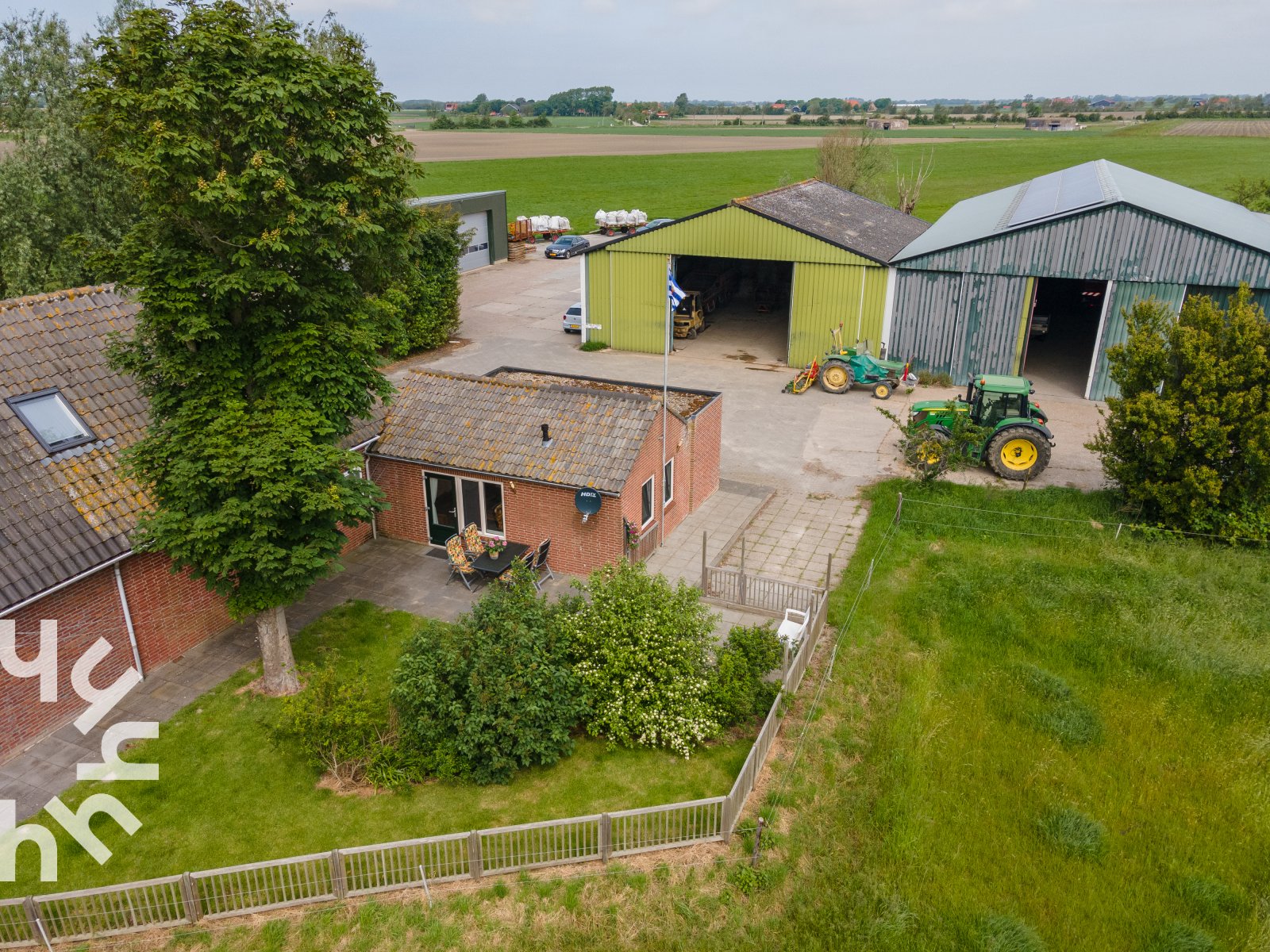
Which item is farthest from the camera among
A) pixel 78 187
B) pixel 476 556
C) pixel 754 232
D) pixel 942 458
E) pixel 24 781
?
pixel 754 232

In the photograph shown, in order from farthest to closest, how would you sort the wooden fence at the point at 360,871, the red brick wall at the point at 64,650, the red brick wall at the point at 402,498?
the red brick wall at the point at 402,498
the red brick wall at the point at 64,650
the wooden fence at the point at 360,871

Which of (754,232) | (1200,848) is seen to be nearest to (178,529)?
(1200,848)

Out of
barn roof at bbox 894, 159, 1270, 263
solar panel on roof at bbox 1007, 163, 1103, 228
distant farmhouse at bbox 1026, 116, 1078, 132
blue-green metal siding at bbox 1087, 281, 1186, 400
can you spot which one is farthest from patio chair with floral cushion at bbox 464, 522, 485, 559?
distant farmhouse at bbox 1026, 116, 1078, 132

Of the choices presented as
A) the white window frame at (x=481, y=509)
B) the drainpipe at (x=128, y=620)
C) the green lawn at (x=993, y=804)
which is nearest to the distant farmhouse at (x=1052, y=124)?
the green lawn at (x=993, y=804)

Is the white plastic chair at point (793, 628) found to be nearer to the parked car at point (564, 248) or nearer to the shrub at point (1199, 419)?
the shrub at point (1199, 419)

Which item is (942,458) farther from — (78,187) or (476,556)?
(78,187)
